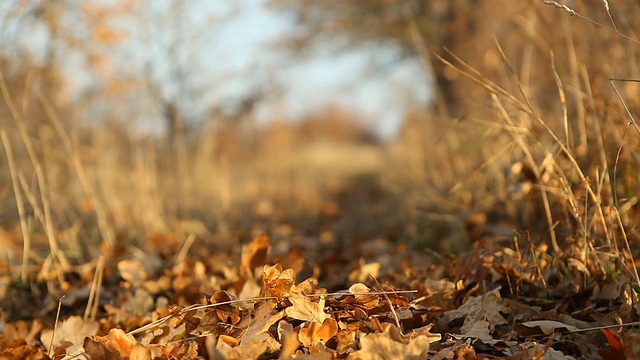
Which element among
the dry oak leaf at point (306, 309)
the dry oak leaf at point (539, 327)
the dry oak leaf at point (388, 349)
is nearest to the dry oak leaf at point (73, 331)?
the dry oak leaf at point (306, 309)

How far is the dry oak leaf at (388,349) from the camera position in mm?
1217

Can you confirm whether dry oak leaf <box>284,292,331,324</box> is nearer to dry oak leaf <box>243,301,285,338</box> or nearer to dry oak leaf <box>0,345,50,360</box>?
dry oak leaf <box>243,301,285,338</box>

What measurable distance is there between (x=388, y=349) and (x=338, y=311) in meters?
0.27

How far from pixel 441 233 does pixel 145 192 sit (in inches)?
77.8

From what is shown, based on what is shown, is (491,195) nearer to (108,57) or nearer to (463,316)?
(463,316)

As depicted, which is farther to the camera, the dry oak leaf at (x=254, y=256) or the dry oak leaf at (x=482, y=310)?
the dry oak leaf at (x=254, y=256)

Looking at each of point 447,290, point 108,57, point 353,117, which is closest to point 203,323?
point 447,290

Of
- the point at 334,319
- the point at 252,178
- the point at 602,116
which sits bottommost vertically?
the point at 252,178

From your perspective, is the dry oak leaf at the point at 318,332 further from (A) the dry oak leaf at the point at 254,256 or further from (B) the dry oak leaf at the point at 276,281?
(A) the dry oak leaf at the point at 254,256

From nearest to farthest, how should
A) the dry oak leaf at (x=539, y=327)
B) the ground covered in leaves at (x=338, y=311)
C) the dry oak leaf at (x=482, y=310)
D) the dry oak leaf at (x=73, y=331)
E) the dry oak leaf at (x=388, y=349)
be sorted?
1. the dry oak leaf at (x=388, y=349)
2. the ground covered in leaves at (x=338, y=311)
3. the dry oak leaf at (x=539, y=327)
4. the dry oak leaf at (x=482, y=310)
5. the dry oak leaf at (x=73, y=331)

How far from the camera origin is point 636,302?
1.48 m

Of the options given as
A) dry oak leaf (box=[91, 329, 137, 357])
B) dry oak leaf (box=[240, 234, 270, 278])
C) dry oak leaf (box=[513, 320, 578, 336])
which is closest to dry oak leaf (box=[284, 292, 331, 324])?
dry oak leaf (box=[91, 329, 137, 357])

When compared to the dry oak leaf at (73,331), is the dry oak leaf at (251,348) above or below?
above

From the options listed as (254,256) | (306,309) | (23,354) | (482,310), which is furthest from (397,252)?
(23,354)
